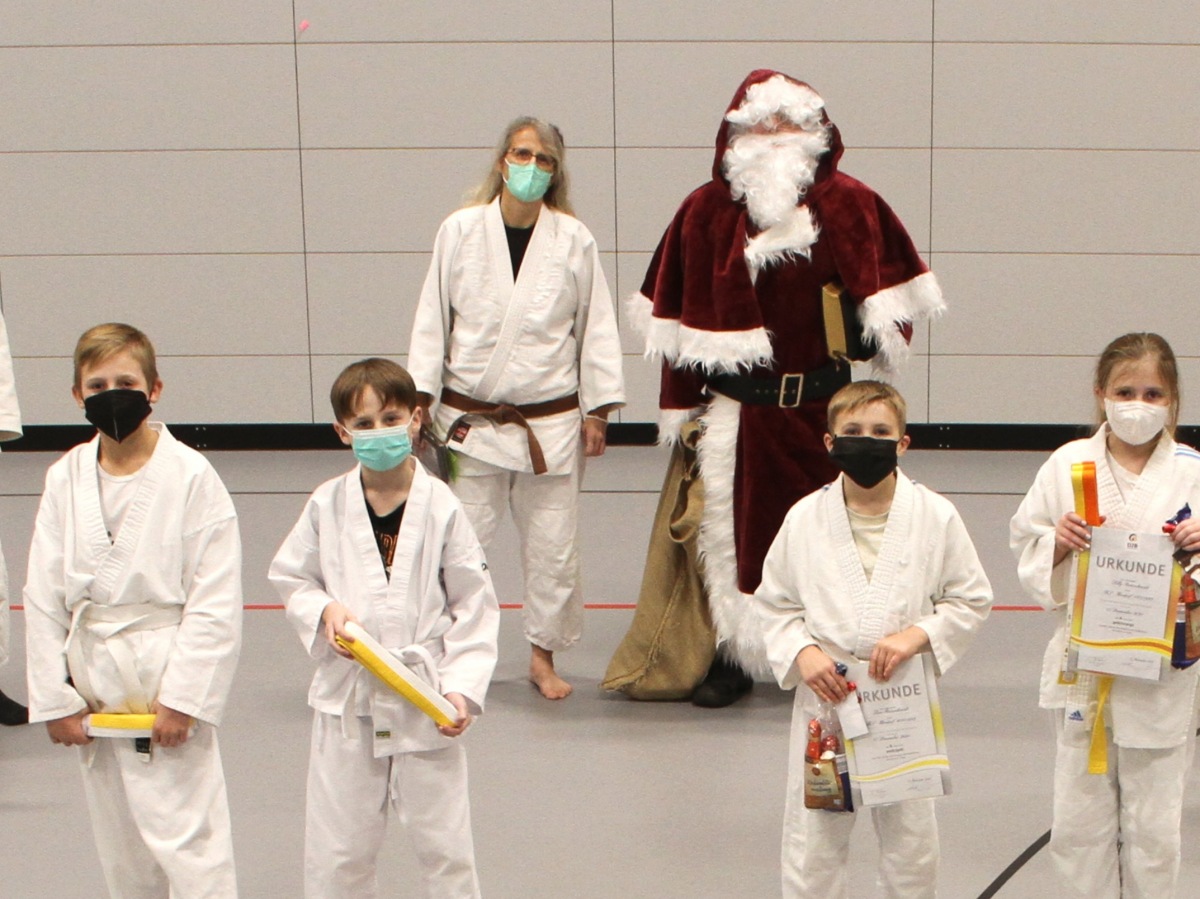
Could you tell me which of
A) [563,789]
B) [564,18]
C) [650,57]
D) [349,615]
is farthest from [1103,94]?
[349,615]

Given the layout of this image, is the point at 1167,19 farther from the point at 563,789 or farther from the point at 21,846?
the point at 21,846

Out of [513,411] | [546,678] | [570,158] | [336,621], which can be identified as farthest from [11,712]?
[570,158]

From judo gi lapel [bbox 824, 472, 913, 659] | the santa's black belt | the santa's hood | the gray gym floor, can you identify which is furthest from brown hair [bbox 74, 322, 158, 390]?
the santa's hood

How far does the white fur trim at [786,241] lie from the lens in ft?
12.5

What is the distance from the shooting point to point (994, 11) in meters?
7.03

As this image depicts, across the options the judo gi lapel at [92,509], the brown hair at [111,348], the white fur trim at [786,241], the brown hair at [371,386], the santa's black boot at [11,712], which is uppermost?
the white fur trim at [786,241]

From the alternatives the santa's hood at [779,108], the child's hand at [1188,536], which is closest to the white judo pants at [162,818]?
the child's hand at [1188,536]

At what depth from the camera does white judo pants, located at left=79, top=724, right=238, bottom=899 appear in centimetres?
249

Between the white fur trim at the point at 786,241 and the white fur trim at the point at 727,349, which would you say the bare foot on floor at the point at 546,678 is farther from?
the white fur trim at the point at 786,241

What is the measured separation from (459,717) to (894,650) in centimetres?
75

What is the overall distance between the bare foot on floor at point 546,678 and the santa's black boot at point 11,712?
142cm

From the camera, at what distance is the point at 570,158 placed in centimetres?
733

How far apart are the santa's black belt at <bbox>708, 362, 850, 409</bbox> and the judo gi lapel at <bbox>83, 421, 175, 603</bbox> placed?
1.83m

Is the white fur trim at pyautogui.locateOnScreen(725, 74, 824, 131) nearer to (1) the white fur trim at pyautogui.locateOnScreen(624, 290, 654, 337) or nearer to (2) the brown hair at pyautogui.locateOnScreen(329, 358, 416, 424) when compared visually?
(1) the white fur trim at pyautogui.locateOnScreen(624, 290, 654, 337)
